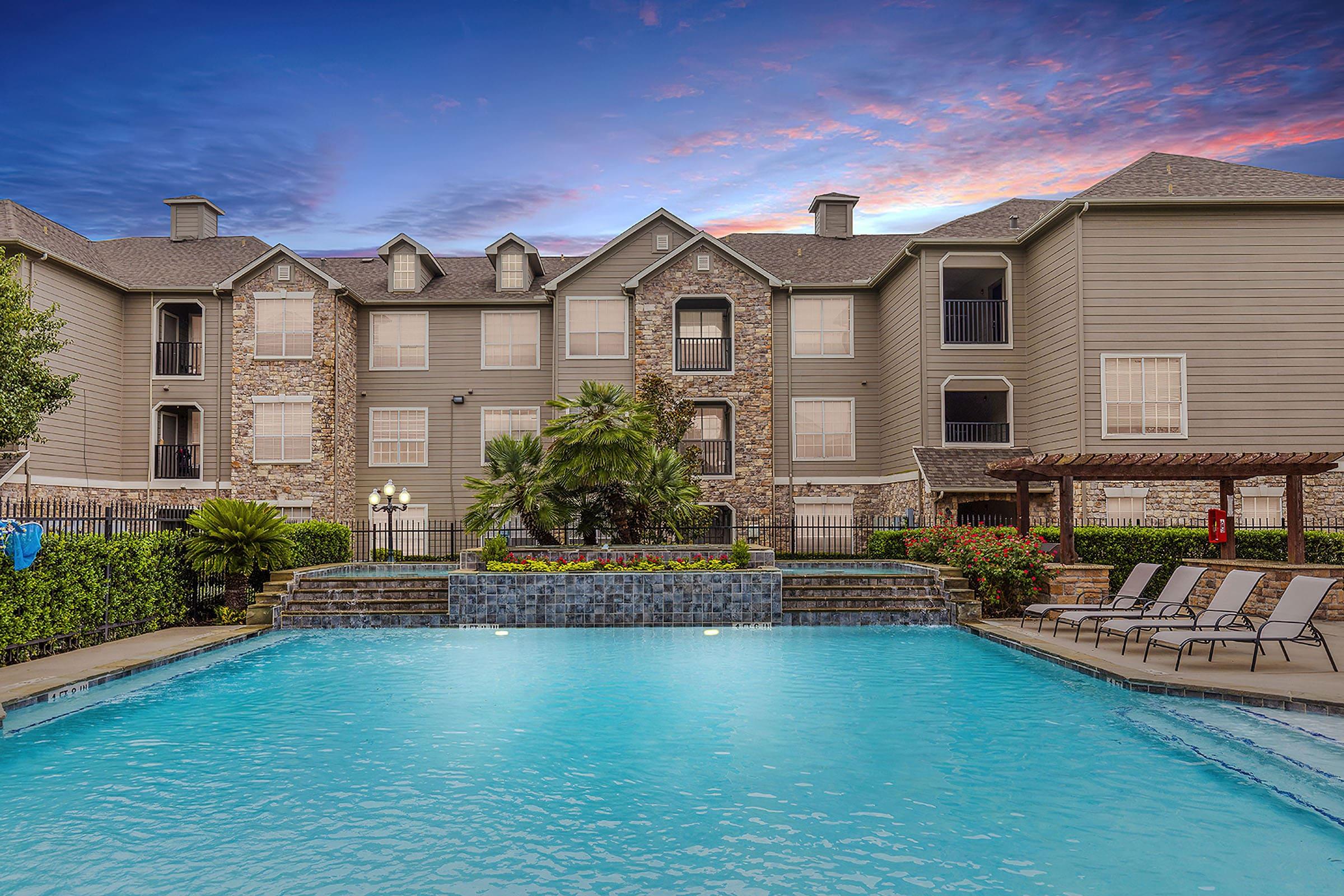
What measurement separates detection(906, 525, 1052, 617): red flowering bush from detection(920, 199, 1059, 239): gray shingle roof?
10247mm

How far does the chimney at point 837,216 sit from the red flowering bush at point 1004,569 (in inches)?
669

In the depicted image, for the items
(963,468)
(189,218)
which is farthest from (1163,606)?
(189,218)

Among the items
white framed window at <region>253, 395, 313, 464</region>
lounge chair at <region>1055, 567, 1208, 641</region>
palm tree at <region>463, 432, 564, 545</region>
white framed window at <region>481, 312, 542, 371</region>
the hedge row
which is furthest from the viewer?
white framed window at <region>481, 312, 542, 371</region>

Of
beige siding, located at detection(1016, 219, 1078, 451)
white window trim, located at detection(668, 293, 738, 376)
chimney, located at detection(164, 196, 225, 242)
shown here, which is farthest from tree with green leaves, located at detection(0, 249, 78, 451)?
beige siding, located at detection(1016, 219, 1078, 451)

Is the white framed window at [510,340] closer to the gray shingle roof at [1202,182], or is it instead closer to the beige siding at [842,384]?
the beige siding at [842,384]

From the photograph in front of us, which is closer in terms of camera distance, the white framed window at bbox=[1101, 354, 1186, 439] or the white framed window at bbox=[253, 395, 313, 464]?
the white framed window at bbox=[1101, 354, 1186, 439]

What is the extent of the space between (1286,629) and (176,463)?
27.7 meters

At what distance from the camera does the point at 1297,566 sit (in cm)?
1352

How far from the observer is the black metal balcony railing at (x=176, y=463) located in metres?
26.0

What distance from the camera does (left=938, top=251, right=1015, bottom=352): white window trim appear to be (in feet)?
74.6

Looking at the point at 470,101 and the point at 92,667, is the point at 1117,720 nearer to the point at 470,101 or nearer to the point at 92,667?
the point at 92,667

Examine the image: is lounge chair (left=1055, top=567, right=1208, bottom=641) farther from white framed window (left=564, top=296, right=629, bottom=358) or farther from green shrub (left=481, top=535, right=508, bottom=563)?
white framed window (left=564, top=296, right=629, bottom=358)

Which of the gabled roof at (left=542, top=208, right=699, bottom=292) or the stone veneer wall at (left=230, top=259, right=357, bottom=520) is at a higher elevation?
the gabled roof at (left=542, top=208, right=699, bottom=292)

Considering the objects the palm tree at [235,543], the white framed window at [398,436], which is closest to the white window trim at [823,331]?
the white framed window at [398,436]
